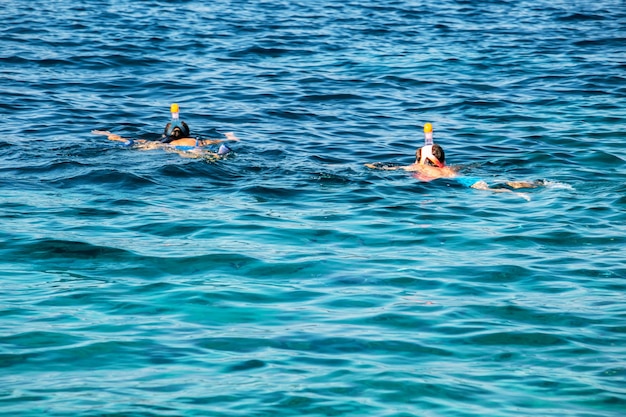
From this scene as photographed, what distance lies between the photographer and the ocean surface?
720 centimetres

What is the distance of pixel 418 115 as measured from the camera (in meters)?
17.8

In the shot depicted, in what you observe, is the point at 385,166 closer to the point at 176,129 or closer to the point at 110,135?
the point at 176,129

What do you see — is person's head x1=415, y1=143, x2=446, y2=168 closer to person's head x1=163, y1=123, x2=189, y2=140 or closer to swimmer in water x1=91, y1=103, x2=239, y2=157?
swimmer in water x1=91, y1=103, x2=239, y2=157

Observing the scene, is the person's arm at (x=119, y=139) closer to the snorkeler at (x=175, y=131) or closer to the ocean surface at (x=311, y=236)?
the ocean surface at (x=311, y=236)

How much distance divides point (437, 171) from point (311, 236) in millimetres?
3052

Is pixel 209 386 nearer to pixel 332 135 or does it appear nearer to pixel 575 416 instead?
pixel 575 416

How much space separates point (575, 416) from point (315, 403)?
1.79 meters

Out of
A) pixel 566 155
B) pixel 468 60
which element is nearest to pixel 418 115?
pixel 566 155

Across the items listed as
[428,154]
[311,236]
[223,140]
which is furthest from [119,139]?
[311,236]

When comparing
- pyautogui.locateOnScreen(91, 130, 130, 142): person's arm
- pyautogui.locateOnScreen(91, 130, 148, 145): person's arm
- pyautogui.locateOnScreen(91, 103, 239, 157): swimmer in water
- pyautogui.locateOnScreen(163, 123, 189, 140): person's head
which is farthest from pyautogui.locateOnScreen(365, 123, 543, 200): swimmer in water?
pyautogui.locateOnScreen(91, 130, 130, 142): person's arm

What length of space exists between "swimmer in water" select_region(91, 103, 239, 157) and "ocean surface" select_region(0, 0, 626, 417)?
0.69ft

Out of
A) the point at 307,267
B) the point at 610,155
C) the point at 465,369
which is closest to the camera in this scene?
the point at 465,369

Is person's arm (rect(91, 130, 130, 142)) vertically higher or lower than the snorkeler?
lower

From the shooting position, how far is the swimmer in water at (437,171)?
12.9 metres
